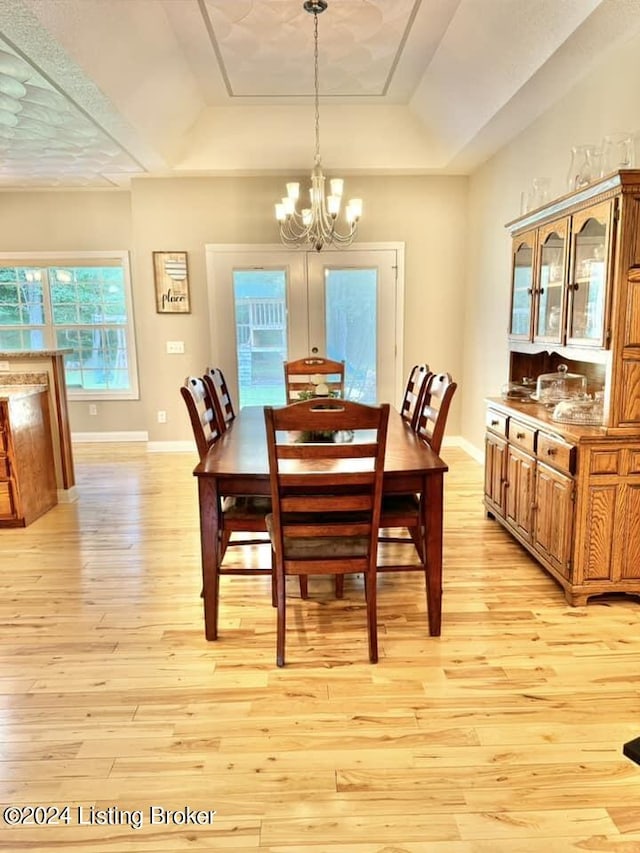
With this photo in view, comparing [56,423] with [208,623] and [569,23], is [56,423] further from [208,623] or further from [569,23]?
[569,23]

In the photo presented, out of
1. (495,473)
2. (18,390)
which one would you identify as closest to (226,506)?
(495,473)

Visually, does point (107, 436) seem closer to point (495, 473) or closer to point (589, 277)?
point (495, 473)

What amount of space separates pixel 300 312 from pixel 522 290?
2.57 meters

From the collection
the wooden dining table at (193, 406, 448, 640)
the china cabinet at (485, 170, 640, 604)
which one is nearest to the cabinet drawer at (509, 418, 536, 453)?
the china cabinet at (485, 170, 640, 604)

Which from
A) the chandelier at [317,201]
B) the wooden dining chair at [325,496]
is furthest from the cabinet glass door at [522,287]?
the wooden dining chair at [325,496]

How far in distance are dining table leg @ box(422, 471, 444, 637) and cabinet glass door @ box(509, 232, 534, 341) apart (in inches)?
61.2

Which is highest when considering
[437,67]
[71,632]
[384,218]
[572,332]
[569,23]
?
[437,67]

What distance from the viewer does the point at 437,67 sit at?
13.0 ft

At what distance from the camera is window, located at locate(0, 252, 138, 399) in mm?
6168

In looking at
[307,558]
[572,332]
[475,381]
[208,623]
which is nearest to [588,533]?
[572,332]

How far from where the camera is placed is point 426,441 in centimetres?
279

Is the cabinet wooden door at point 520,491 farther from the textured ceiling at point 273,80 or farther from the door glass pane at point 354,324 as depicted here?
the door glass pane at point 354,324

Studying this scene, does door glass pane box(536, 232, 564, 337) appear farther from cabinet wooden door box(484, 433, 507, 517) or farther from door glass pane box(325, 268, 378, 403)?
door glass pane box(325, 268, 378, 403)

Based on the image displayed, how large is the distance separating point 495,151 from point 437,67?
0.98m
